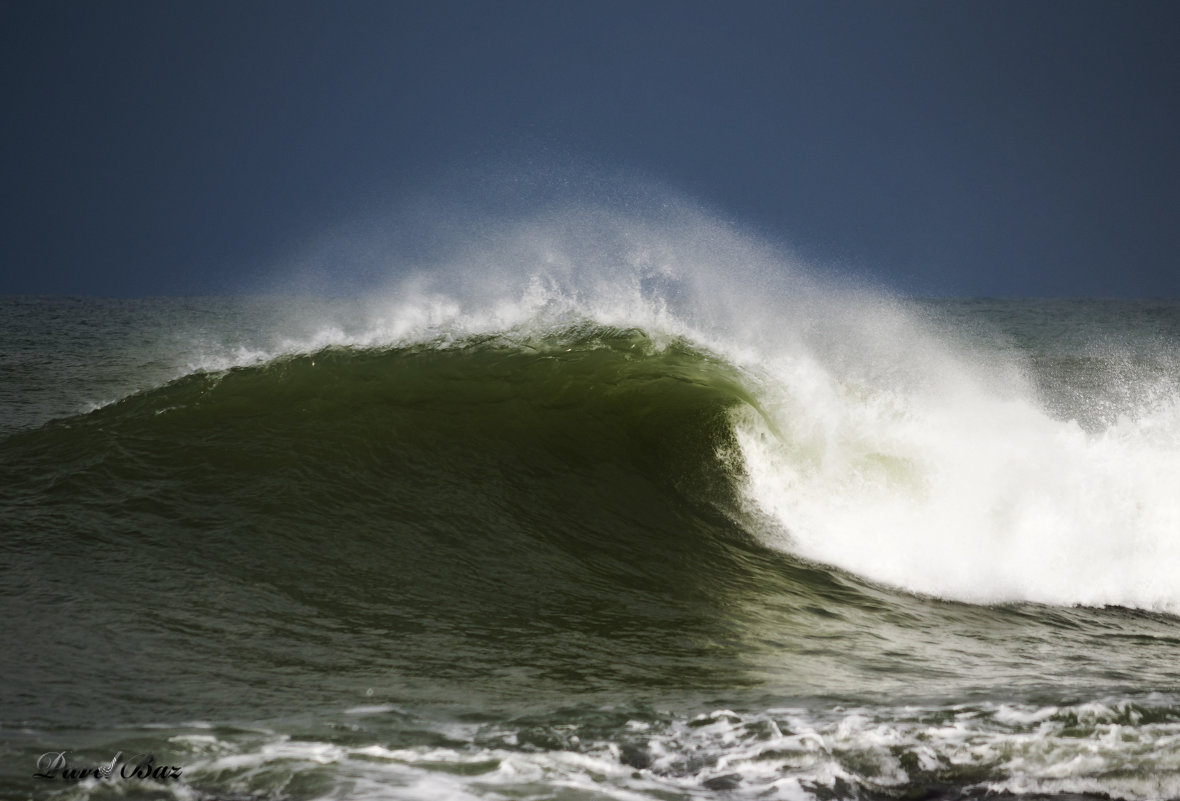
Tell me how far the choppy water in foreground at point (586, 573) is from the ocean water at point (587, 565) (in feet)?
0.09

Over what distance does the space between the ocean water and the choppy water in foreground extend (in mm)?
28

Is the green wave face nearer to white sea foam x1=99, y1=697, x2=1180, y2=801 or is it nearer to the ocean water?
the ocean water

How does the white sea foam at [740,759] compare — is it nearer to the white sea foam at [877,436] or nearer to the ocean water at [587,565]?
the ocean water at [587,565]

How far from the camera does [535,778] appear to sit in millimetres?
3418

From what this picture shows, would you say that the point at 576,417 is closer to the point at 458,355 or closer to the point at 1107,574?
the point at 458,355

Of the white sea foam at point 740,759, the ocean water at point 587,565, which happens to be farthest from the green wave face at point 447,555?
the white sea foam at point 740,759

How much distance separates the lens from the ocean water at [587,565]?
11.9 feet

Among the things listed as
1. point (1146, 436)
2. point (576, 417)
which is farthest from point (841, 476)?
point (1146, 436)

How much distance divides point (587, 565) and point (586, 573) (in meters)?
0.14

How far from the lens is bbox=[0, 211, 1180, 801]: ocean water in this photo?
142 inches

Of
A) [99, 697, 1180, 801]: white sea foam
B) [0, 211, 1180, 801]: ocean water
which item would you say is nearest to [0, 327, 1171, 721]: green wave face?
[0, 211, 1180, 801]: ocean water

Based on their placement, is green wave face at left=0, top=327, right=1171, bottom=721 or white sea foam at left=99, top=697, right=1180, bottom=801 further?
green wave face at left=0, top=327, right=1171, bottom=721

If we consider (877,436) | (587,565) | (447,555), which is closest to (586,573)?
(587,565)

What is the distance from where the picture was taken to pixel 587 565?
6484 millimetres
